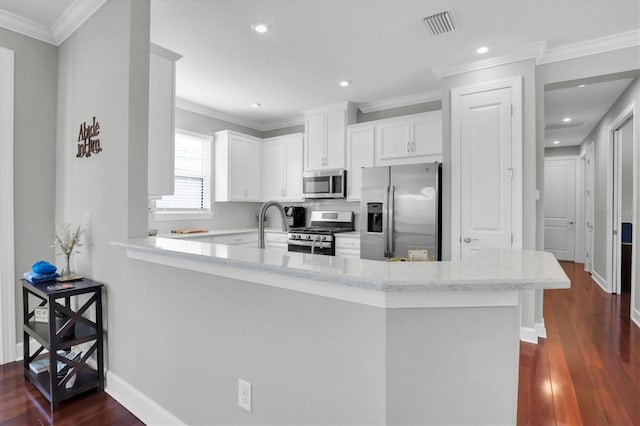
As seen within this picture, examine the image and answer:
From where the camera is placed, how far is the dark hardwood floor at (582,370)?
199 centimetres

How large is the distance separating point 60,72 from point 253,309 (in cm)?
274

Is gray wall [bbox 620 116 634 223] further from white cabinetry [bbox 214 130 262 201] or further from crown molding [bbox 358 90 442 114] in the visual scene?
white cabinetry [bbox 214 130 262 201]

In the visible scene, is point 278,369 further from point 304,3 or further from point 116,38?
point 304,3

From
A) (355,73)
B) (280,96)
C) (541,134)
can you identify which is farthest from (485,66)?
(280,96)

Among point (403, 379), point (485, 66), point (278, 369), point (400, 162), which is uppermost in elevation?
point (485, 66)

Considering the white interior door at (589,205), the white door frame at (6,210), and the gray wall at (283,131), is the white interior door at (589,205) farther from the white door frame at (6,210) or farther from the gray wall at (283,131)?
the white door frame at (6,210)

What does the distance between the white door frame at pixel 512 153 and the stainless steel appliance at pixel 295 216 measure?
8.47 feet

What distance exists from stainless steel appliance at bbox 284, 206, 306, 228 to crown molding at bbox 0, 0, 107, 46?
333 centimetres

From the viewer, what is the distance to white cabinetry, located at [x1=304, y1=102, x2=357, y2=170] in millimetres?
4559

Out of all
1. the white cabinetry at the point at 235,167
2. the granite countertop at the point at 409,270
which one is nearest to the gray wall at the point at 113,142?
the granite countertop at the point at 409,270

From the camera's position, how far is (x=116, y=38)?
2.12 m

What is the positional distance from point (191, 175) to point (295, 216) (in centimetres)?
163

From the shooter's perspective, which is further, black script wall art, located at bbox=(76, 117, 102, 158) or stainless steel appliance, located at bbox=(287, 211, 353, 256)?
stainless steel appliance, located at bbox=(287, 211, 353, 256)

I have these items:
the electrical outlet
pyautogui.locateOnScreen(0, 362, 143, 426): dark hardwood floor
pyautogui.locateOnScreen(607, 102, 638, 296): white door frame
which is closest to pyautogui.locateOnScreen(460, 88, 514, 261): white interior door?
pyautogui.locateOnScreen(607, 102, 638, 296): white door frame
